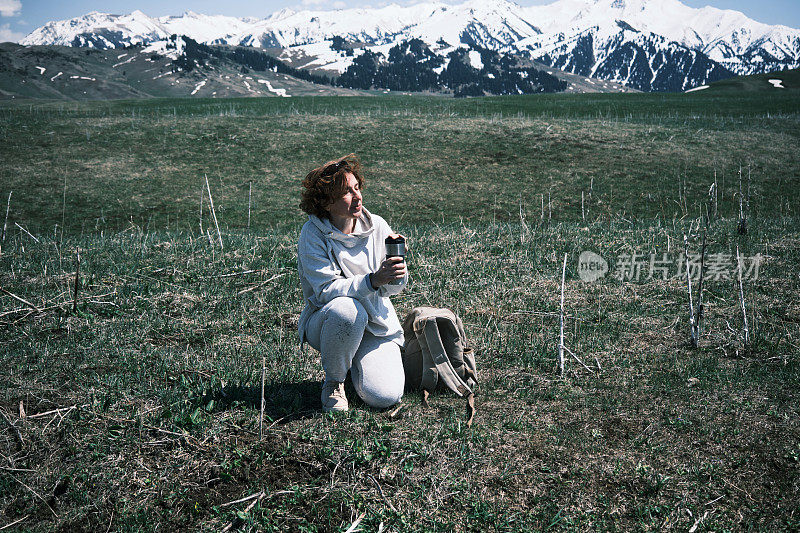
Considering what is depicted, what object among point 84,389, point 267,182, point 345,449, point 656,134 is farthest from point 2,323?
point 656,134

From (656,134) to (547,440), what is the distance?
2953 centimetres

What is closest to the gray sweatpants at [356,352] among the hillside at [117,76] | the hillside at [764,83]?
the hillside at [764,83]

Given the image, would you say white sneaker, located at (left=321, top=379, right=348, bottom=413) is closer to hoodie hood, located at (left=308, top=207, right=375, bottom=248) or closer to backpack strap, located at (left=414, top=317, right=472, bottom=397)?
backpack strap, located at (left=414, top=317, right=472, bottom=397)

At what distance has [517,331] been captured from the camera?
6434mm

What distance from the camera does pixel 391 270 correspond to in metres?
3.74

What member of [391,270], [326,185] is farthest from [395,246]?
[326,185]

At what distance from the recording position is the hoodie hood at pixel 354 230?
13.7ft

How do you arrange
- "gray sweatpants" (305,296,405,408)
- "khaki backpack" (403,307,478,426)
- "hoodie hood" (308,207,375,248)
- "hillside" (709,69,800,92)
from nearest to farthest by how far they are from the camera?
"gray sweatpants" (305,296,405,408)
"hoodie hood" (308,207,375,248)
"khaki backpack" (403,307,478,426)
"hillside" (709,69,800,92)

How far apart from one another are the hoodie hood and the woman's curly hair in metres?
0.06

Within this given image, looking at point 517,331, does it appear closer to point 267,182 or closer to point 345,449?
point 345,449

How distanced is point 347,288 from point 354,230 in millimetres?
559

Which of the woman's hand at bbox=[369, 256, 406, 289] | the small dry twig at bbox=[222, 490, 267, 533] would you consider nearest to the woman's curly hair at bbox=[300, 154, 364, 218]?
the woman's hand at bbox=[369, 256, 406, 289]

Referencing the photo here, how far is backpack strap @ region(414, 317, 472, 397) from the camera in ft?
15.6

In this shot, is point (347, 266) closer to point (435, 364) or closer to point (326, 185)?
point (326, 185)
